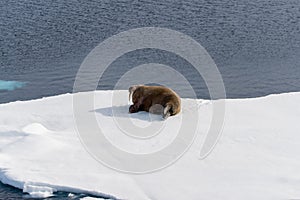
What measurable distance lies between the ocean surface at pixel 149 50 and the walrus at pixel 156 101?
2.40m

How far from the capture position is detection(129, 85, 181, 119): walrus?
11875 mm

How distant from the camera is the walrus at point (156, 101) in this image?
1188 centimetres

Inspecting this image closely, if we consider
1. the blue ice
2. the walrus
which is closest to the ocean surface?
the blue ice

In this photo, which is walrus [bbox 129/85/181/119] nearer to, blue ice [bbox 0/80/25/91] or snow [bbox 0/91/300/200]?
snow [bbox 0/91/300/200]

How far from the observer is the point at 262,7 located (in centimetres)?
2195

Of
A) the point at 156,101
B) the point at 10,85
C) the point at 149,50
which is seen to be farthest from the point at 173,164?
the point at 149,50

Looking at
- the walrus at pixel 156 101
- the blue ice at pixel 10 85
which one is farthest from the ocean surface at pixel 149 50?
the walrus at pixel 156 101

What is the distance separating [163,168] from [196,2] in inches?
549

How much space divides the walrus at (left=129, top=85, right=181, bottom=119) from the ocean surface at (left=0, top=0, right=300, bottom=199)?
2.40m

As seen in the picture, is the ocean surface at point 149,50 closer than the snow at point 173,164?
No

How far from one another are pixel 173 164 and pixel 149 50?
8.72 m

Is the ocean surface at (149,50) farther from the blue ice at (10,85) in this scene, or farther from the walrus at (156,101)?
the walrus at (156,101)

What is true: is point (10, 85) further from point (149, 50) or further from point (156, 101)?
point (156, 101)

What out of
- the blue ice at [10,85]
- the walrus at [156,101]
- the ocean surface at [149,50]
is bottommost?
the walrus at [156,101]
